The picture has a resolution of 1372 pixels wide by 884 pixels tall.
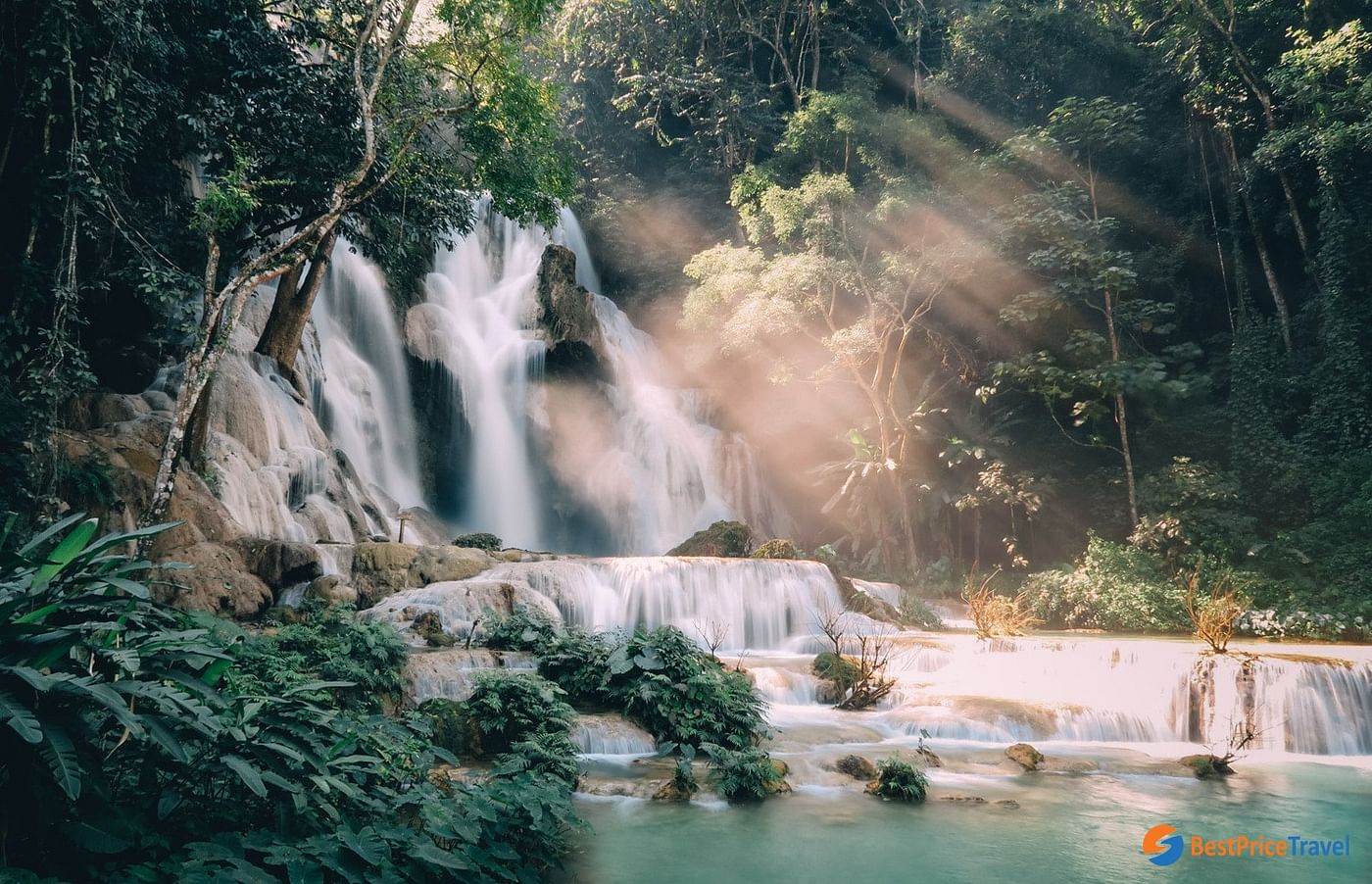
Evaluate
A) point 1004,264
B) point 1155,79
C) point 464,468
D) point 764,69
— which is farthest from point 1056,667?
point 764,69

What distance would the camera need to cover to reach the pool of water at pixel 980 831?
461 cm

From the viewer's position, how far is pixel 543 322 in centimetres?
2264

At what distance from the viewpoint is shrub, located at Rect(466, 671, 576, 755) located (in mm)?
6371

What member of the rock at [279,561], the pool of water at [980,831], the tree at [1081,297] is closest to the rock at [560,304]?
the tree at [1081,297]

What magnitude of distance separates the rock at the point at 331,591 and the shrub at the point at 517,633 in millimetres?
2175

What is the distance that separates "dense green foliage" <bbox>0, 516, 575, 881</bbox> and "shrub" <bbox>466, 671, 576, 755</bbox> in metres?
2.47

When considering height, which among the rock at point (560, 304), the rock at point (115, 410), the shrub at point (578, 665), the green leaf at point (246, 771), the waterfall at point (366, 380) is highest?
the rock at point (560, 304)

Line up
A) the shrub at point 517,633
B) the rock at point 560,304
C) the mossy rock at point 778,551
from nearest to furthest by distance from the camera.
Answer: the shrub at point 517,633 < the mossy rock at point 778,551 < the rock at point 560,304

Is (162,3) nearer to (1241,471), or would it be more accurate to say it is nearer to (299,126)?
(299,126)

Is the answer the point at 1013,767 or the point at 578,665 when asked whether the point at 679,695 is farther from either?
the point at 1013,767

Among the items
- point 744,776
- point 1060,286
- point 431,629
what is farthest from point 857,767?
point 1060,286

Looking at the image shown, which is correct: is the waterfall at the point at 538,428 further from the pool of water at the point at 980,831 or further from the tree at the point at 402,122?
the pool of water at the point at 980,831

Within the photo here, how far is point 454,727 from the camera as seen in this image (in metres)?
6.34

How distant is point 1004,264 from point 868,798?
1628 centimetres
